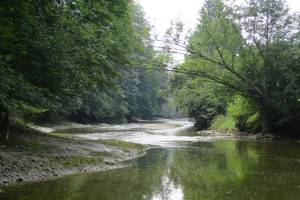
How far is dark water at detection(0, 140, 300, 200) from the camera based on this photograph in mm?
10930

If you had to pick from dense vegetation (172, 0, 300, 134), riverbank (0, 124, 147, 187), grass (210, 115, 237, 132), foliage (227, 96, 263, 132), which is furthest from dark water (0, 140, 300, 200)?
grass (210, 115, 237, 132)

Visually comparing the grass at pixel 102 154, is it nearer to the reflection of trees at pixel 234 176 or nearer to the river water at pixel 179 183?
the river water at pixel 179 183

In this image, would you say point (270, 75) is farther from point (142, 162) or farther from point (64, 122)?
point (64, 122)

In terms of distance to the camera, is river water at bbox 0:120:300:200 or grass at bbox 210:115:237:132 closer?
river water at bbox 0:120:300:200

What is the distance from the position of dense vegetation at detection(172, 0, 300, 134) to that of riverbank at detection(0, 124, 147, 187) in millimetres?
16524

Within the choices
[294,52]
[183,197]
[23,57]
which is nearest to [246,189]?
[183,197]

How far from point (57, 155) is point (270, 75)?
23311mm

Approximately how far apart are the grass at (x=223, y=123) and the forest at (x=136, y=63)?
149 mm

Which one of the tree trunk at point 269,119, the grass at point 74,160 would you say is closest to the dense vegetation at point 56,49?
the grass at point 74,160

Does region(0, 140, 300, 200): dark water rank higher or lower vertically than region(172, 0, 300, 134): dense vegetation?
lower

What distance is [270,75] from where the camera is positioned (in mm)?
34469

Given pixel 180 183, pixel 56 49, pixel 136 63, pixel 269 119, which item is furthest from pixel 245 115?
pixel 56 49

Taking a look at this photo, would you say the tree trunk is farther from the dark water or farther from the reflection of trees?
the dark water

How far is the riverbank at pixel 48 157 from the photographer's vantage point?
1274cm
